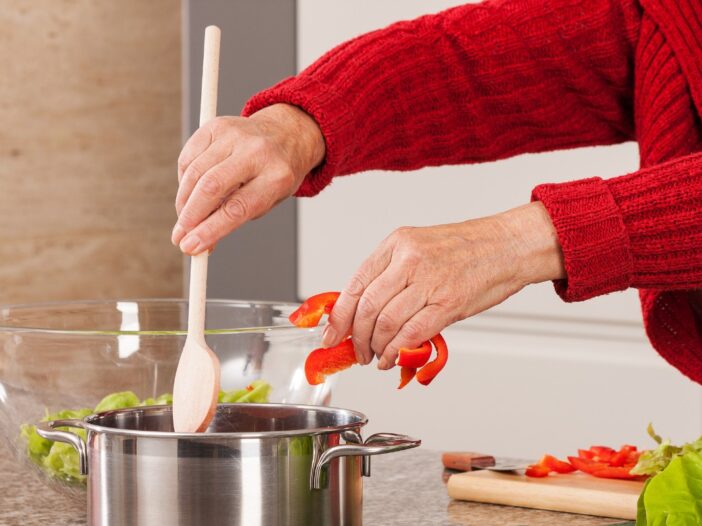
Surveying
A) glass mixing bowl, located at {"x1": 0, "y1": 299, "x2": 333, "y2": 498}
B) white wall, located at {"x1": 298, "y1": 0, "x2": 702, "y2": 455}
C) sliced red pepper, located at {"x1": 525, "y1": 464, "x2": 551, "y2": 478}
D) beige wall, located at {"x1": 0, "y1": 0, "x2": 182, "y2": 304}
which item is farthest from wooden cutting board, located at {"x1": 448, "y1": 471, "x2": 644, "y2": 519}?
beige wall, located at {"x1": 0, "y1": 0, "x2": 182, "y2": 304}

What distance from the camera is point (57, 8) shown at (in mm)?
2510

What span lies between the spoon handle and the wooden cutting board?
0.30 metres

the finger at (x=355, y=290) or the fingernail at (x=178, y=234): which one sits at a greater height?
the fingernail at (x=178, y=234)

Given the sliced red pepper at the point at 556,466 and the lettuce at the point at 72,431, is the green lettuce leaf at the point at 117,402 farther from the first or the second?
the sliced red pepper at the point at 556,466

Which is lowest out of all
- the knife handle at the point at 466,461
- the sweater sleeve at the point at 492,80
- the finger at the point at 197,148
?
the knife handle at the point at 466,461

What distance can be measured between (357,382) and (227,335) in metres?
1.35

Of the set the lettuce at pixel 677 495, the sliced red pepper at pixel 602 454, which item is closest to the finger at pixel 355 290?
the lettuce at pixel 677 495

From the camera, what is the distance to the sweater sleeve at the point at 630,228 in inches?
35.2

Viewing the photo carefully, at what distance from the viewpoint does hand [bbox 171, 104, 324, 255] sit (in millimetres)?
865

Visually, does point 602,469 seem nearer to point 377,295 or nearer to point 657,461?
point 657,461

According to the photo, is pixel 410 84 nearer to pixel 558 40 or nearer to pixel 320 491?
pixel 558 40

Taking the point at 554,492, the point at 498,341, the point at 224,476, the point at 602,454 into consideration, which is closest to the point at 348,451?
the point at 224,476

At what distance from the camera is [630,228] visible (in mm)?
938

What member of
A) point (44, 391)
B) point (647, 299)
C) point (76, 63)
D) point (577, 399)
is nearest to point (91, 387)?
point (44, 391)
